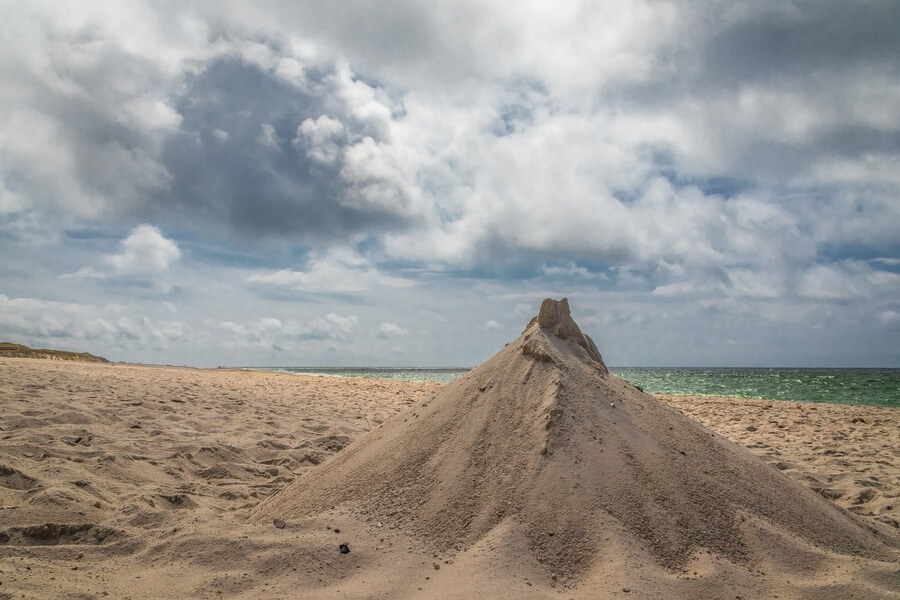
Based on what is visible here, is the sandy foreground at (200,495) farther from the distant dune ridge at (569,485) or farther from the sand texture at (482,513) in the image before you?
the distant dune ridge at (569,485)

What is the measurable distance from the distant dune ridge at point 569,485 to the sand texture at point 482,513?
13mm

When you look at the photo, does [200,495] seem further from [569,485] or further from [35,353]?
[35,353]

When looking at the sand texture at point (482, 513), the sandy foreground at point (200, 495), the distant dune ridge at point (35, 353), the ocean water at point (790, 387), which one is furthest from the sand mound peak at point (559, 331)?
the distant dune ridge at point (35, 353)

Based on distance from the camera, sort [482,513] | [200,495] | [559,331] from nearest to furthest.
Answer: [482,513]
[200,495]
[559,331]

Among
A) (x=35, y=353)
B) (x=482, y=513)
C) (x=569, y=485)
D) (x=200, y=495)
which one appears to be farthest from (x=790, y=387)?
(x=35, y=353)

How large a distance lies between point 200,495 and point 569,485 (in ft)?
10.8

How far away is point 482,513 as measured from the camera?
330 centimetres

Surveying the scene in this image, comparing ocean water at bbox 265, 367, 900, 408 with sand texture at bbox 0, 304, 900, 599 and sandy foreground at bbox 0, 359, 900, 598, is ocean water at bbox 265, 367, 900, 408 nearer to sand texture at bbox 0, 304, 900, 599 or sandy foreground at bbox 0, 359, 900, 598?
sandy foreground at bbox 0, 359, 900, 598

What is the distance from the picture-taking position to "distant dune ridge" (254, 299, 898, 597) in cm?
316

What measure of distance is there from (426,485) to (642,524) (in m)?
1.35

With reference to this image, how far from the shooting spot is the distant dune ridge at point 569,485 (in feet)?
10.4

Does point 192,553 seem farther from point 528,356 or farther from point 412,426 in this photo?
point 528,356

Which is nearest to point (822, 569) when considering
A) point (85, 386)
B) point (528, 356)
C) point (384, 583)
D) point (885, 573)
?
point (885, 573)

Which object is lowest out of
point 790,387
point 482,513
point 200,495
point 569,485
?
point 790,387
